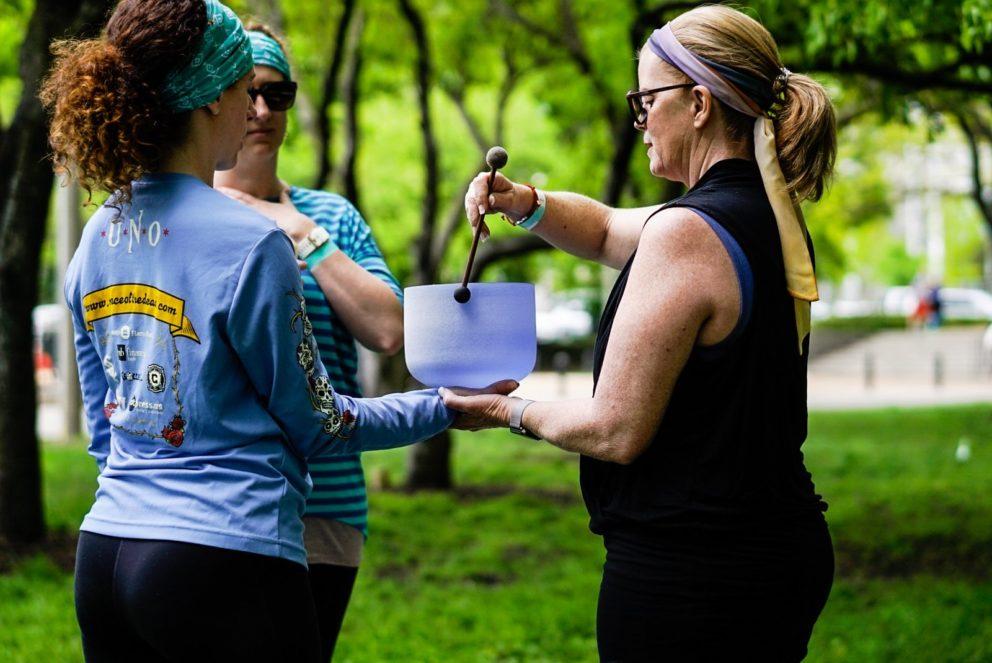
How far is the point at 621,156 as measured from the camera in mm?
9578

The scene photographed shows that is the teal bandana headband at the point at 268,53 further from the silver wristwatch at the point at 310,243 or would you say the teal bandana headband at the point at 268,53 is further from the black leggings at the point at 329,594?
the black leggings at the point at 329,594

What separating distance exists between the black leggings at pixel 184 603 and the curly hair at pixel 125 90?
670mm

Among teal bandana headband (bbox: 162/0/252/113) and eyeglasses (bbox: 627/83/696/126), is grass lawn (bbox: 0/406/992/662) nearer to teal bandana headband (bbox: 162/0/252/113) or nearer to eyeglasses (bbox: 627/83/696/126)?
eyeglasses (bbox: 627/83/696/126)

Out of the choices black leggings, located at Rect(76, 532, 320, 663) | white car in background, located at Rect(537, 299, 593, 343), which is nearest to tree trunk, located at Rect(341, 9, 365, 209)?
black leggings, located at Rect(76, 532, 320, 663)

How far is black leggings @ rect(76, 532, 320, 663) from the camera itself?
6.48ft

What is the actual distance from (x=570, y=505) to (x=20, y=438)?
4.84 m

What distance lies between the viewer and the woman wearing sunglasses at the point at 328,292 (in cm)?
270

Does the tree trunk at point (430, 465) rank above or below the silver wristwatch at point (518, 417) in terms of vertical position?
below

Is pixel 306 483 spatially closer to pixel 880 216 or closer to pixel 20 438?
pixel 20 438

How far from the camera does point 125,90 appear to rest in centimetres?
203

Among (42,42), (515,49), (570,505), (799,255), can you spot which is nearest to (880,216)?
(515,49)

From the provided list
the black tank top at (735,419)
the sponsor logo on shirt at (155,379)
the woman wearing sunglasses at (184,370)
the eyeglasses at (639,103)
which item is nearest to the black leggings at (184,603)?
the woman wearing sunglasses at (184,370)

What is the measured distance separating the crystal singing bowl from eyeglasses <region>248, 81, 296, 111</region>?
2.36ft

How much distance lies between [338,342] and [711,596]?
1.10 m
